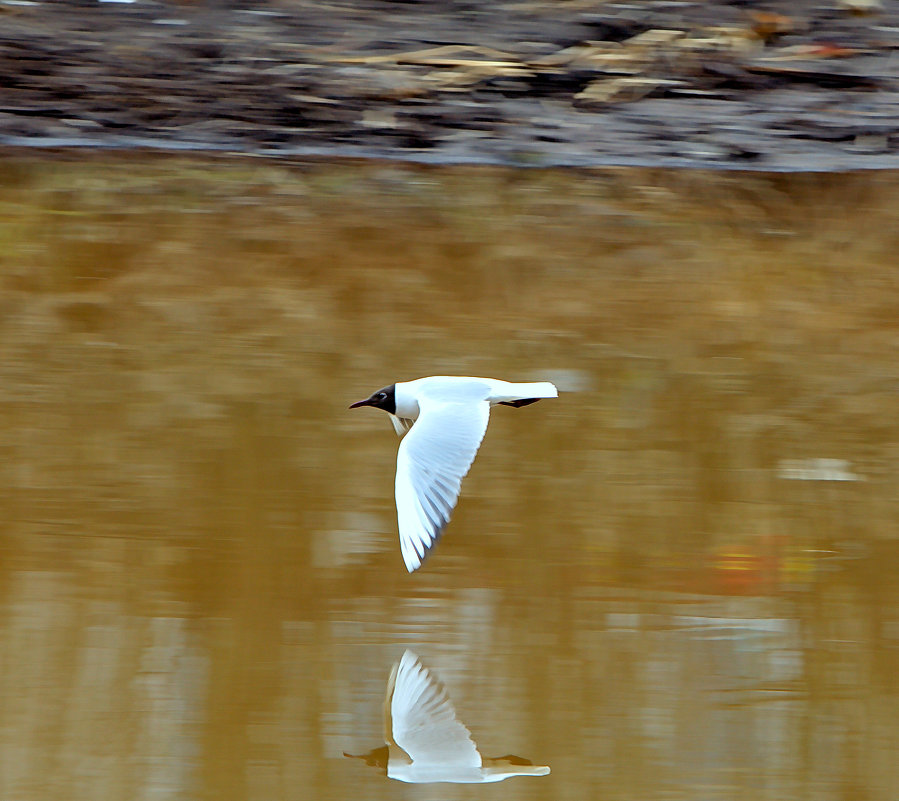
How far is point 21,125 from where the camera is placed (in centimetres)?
535

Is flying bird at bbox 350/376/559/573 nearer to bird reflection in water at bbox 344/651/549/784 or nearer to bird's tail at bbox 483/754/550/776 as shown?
bird reflection in water at bbox 344/651/549/784

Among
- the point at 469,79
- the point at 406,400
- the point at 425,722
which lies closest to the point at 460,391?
the point at 406,400

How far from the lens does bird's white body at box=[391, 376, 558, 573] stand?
2766mm

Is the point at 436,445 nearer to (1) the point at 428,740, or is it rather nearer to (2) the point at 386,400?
(2) the point at 386,400

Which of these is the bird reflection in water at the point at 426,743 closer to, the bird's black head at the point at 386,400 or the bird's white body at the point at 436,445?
the bird's white body at the point at 436,445

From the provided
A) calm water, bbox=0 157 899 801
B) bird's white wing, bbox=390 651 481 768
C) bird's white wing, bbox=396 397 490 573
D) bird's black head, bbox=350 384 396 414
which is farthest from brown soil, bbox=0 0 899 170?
bird's white wing, bbox=390 651 481 768

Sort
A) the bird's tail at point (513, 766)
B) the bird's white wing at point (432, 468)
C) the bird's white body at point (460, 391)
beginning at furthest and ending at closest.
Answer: the bird's white body at point (460, 391)
the bird's white wing at point (432, 468)
the bird's tail at point (513, 766)

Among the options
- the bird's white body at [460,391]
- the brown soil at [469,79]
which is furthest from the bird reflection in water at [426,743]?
the brown soil at [469,79]

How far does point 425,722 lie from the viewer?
2455mm

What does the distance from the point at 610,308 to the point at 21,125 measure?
7.71 ft

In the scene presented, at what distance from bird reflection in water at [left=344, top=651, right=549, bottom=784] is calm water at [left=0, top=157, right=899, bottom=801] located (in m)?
0.02

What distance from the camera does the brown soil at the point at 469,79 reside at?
17.6 feet

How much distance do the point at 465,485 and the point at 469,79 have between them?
2729mm

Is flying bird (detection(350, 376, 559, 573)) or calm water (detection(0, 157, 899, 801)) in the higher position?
flying bird (detection(350, 376, 559, 573))
